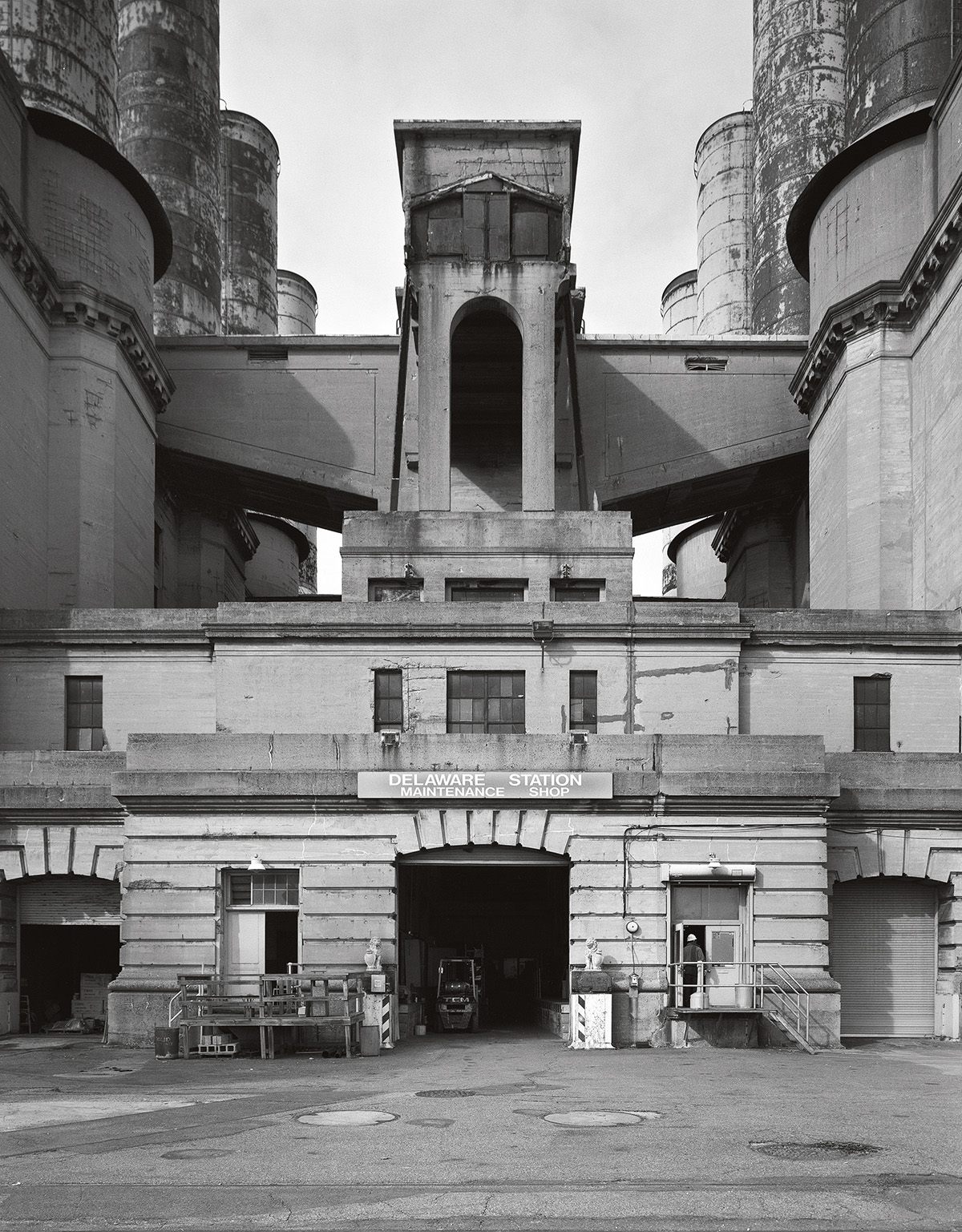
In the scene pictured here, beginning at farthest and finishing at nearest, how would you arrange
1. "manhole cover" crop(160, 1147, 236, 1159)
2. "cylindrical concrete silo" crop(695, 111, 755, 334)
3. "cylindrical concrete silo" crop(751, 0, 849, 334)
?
"cylindrical concrete silo" crop(695, 111, 755, 334), "cylindrical concrete silo" crop(751, 0, 849, 334), "manhole cover" crop(160, 1147, 236, 1159)

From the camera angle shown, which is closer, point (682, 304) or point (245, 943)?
point (245, 943)

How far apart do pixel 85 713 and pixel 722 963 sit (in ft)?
59.1

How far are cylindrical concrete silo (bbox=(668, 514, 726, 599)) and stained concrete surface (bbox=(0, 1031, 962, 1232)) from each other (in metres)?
47.1

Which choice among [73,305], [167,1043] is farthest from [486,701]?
→ [73,305]

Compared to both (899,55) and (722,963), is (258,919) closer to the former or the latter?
(722,963)

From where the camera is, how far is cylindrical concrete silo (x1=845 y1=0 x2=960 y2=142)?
159ft

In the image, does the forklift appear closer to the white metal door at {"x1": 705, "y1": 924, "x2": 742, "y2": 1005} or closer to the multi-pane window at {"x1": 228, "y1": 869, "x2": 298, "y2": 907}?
the multi-pane window at {"x1": 228, "y1": 869, "x2": 298, "y2": 907}

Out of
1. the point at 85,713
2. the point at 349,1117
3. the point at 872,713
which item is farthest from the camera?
the point at 85,713

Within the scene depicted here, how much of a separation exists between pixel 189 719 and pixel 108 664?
8.80ft

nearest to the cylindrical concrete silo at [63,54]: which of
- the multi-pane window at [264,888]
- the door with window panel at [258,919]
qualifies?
the multi-pane window at [264,888]

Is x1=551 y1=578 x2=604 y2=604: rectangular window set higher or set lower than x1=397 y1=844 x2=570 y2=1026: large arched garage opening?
higher

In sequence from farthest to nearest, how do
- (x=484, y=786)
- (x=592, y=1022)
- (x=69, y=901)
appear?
1. (x=69, y=901)
2. (x=484, y=786)
3. (x=592, y=1022)

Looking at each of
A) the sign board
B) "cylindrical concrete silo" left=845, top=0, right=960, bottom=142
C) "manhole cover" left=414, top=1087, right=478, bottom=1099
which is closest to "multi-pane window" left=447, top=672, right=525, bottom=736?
the sign board

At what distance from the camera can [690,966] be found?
29.3m
